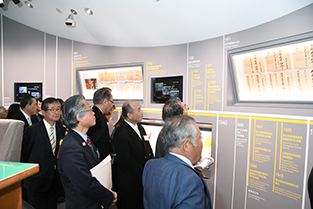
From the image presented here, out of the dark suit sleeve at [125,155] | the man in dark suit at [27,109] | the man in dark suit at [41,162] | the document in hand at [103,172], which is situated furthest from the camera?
the man in dark suit at [27,109]

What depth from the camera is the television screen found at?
14.6 ft

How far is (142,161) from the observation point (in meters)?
2.24

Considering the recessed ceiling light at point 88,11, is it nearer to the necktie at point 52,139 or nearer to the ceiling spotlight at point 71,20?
the ceiling spotlight at point 71,20

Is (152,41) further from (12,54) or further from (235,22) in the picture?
(12,54)

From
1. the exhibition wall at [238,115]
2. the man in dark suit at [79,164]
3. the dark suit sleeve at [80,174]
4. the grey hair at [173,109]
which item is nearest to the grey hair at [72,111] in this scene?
the man in dark suit at [79,164]

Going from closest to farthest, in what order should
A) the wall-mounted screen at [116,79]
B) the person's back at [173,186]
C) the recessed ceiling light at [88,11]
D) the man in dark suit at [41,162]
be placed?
the person's back at [173,186] → the man in dark suit at [41,162] → the recessed ceiling light at [88,11] → the wall-mounted screen at [116,79]

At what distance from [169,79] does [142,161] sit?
1.58 meters

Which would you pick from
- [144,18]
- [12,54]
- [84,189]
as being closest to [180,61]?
[144,18]

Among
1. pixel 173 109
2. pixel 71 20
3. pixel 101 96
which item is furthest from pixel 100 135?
pixel 71 20

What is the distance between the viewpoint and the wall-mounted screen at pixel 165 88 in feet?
10.7

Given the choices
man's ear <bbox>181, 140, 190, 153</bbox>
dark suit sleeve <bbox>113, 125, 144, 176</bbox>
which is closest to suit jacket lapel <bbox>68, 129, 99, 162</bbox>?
dark suit sleeve <bbox>113, 125, 144, 176</bbox>

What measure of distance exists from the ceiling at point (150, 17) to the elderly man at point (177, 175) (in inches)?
65.1

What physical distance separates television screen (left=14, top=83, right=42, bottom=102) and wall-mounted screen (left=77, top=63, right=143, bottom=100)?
0.94 m

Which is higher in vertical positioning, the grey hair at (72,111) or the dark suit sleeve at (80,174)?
the grey hair at (72,111)
